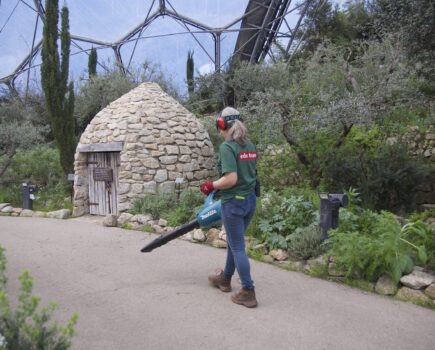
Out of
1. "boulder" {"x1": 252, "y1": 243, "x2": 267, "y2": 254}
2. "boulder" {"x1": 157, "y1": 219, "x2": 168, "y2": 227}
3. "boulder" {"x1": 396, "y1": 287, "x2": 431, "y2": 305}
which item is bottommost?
"boulder" {"x1": 396, "y1": 287, "x2": 431, "y2": 305}

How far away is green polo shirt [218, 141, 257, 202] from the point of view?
328 centimetres

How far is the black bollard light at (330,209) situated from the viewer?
4688 mm

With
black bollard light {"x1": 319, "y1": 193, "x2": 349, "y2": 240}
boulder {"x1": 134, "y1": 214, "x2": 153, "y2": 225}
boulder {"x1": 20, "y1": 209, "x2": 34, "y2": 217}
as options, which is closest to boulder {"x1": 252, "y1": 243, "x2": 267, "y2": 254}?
black bollard light {"x1": 319, "y1": 193, "x2": 349, "y2": 240}

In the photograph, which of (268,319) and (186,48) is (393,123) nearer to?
(268,319)

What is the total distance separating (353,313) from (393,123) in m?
6.37

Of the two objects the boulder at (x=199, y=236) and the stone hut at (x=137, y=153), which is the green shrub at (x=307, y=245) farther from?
the stone hut at (x=137, y=153)

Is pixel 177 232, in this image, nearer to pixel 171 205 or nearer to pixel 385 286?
pixel 385 286

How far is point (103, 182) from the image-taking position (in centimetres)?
881

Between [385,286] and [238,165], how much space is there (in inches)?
80.9

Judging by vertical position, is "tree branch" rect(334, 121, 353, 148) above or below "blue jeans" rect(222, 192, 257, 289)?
above

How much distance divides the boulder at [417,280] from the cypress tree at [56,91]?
30.5 feet

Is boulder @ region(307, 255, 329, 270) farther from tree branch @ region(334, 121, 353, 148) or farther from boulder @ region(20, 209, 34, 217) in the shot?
boulder @ region(20, 209, 34, 217)

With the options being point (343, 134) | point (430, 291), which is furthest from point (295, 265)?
point (343, 134)

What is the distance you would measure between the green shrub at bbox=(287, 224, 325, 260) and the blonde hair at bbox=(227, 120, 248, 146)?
1.98 metres
